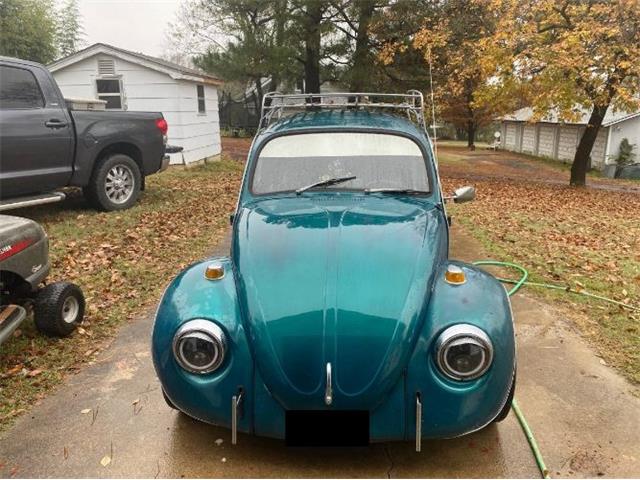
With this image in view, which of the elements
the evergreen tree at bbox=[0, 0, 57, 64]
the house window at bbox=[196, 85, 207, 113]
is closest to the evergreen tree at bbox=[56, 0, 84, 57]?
the evergreen tree at bbox=[0, 0, 57, 64]

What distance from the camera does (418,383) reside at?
2.56 metres

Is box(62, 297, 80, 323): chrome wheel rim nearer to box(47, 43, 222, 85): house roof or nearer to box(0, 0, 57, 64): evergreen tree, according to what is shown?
box(47, 43, 222, 85): house roof

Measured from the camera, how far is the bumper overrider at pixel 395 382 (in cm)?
256

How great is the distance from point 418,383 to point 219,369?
3.16 feet

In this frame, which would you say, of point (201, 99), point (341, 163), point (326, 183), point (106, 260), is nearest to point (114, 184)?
point (106, 260)

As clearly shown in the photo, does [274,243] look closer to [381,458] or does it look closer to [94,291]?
[381,458]

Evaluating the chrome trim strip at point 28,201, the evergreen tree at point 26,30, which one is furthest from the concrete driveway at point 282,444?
the evergreen tree at point 26,30

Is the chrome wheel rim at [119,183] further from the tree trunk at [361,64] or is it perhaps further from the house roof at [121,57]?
the tree trunk at [361,64]

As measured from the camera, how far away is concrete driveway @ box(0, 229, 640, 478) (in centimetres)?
278

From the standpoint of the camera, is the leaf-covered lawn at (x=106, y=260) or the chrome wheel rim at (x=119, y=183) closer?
the leaf-covered lawn at (x=106, y=260)

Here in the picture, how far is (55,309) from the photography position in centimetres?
413

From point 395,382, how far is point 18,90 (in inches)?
276

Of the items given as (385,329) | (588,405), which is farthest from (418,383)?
(588,405)

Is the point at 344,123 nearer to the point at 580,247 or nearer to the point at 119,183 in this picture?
the point at 580,247
